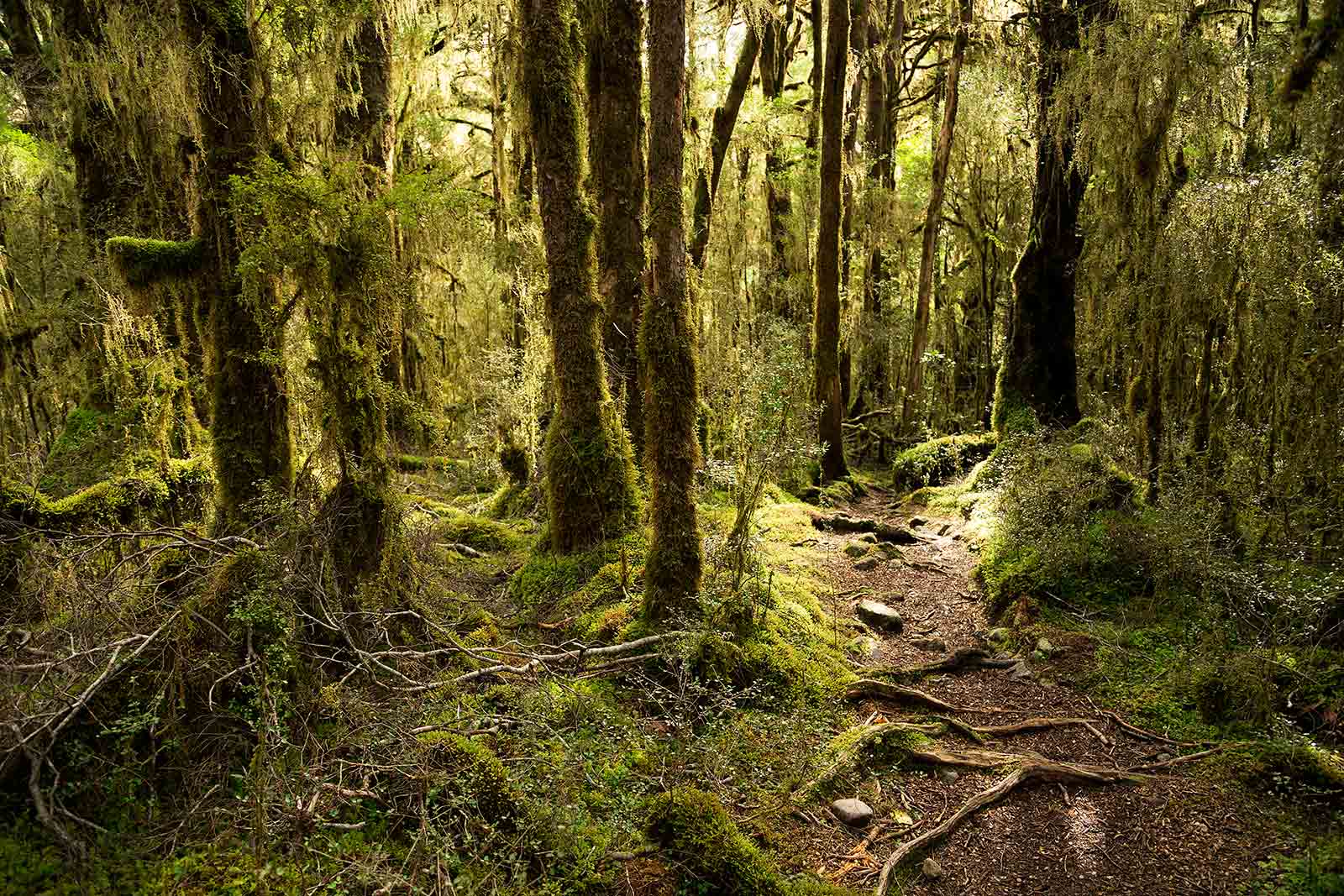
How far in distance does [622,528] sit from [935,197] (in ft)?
36.7

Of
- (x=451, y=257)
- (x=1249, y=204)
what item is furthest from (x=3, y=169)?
(x=1249, y=204)

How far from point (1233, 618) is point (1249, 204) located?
4.11 meters

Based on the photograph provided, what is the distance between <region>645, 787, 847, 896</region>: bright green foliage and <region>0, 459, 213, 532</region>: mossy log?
428 centimetres

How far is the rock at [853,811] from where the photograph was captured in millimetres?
4293

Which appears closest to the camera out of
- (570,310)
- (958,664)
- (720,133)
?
(958,664)

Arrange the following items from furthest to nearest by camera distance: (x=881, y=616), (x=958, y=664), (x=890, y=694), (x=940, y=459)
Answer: (x=940, y=459)
(x=881, y=616)
(x=958, y=664)
(x=890, y=694)

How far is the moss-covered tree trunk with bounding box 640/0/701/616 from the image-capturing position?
5594 millimetres

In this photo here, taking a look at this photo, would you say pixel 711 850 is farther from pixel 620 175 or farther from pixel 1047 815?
pixel 620 175

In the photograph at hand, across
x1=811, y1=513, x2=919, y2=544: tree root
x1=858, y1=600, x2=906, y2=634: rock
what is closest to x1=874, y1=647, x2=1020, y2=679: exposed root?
x1=858, y1=600, x2=906, y2=634: rock

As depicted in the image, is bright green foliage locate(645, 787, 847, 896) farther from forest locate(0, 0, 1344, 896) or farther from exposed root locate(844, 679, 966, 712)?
exposed root locate(844, 679, 966, 712)

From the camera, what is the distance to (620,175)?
27.8 feet

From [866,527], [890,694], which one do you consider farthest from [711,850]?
[866,527]

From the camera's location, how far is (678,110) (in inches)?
224

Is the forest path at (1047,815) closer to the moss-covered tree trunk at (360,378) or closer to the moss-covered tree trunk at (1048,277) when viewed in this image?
the moss-covered tree trunk at (360,378)
